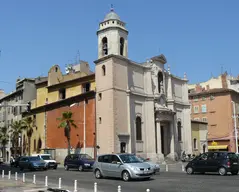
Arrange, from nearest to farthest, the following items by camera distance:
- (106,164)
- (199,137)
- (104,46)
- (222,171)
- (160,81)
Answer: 1. (106,164)
2. (222,171)
3. (104,46)
4. (160,81)
5. (199,137)

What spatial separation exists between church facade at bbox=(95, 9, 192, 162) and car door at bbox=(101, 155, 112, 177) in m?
17.0

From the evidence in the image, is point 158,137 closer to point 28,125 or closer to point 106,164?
point 28,125

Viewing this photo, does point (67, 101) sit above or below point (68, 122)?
above

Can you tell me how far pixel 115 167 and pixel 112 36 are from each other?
24266mm

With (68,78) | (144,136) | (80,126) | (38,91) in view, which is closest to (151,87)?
(144,136)

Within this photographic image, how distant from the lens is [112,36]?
40906mm

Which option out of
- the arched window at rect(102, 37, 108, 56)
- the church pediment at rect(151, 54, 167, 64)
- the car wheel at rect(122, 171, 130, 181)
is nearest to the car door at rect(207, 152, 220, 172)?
the car wheel at rect(122, 171, 130, 181)

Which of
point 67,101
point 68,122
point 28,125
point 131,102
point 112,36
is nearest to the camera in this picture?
point 112,36

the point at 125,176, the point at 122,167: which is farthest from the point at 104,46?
the point at 125,176

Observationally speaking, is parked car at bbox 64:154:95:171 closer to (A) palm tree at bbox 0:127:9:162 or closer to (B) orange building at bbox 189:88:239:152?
(B) orange building at bbox 189:88:239:152

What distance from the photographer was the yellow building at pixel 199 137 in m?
54.8

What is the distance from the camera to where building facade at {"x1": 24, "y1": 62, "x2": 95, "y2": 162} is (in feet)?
136

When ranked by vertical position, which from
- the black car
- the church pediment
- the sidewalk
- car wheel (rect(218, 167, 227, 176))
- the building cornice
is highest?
the church pediment

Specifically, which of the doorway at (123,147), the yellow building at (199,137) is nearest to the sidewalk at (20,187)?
the doorway at (123,147)
